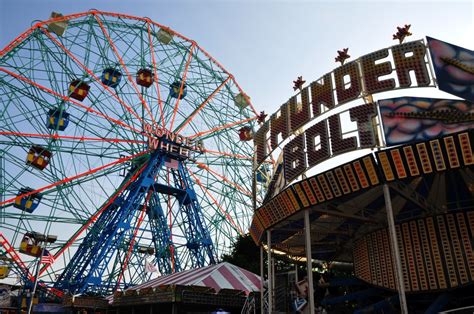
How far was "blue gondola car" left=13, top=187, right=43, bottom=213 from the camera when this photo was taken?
24734mm

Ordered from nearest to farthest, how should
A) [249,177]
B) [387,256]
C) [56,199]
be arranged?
1. [387,256]
2. [56,199]
3. [249,177]

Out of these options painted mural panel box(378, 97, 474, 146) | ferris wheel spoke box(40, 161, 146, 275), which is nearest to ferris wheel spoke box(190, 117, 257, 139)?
ferris wheel spoke box(40, 161, 146, 275)

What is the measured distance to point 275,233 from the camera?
16609 mm

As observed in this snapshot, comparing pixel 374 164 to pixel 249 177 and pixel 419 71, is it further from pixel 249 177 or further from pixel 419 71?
pixel 249 177

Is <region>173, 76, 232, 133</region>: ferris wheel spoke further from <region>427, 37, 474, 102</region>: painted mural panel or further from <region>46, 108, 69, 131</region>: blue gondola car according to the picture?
<region>427, 37, 474, 102</region>: painted mural panel

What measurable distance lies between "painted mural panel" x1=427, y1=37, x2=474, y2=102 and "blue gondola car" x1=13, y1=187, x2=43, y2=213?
883 inches

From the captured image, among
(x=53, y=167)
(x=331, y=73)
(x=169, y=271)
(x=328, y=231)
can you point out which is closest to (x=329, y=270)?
(x=328, y=231)

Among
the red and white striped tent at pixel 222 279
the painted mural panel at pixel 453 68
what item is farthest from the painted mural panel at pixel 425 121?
the red and white striped tent at pixel 222 279

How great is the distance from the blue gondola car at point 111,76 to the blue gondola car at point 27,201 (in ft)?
27.6

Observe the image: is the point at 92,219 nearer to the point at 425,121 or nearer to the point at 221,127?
the point at 221,127

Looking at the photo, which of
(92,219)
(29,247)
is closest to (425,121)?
(92,219)

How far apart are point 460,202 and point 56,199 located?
21.8 meters

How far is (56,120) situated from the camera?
2592 cm

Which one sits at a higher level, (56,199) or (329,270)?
(56,199)
